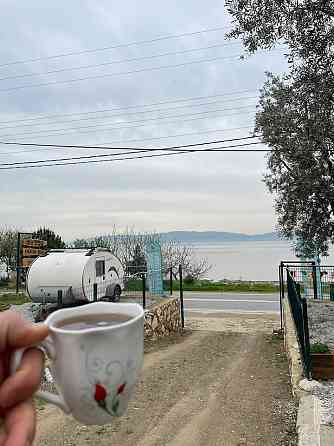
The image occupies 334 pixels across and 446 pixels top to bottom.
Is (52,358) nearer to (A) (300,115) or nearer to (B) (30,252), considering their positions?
(A) (300,115)

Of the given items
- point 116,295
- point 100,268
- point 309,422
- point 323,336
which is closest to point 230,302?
point 116,295

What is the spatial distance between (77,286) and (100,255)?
137cm

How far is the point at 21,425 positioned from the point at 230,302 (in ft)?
55.0

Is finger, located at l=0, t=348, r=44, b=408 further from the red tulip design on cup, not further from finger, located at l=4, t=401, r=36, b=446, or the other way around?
the red tulip design on cup

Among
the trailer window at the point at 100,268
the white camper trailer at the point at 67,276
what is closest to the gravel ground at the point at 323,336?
the white camper trailer at the point at 67,276

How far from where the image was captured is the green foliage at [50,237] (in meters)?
22.2

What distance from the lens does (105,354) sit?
907 millimetres

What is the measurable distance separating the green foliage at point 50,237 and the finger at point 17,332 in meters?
21.8

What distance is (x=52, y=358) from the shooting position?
926mm

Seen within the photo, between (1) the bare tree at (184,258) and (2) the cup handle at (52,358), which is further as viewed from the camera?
(1) the bare tree at (184,258)

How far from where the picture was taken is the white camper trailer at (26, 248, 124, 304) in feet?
33.1

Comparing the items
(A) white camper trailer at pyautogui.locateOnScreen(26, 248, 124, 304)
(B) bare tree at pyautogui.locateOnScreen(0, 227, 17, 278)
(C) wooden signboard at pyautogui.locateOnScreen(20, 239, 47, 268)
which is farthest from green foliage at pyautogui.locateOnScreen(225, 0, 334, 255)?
(B) bare tree at pyautogui.locateOnScreen(0, 227, 17, 278)

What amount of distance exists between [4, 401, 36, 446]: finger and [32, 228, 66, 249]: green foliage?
→ 21789mm

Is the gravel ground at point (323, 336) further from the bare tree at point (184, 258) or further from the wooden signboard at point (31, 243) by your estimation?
the bare tree at point (184, 258)
